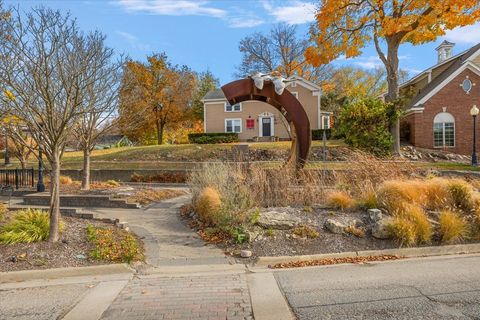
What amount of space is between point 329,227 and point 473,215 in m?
3.03

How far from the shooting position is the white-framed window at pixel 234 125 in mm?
39728

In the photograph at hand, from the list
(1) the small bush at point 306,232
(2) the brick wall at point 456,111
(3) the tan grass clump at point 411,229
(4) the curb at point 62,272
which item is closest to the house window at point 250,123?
(2) the brick wall at point 456,111

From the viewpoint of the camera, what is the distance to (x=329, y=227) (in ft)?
24.1

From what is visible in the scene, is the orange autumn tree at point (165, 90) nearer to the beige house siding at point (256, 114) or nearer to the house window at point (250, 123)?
the beige house siding at point (256, 114)

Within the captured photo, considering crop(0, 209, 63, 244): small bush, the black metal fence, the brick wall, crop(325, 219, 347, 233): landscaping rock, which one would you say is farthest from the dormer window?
crop(0, 209, 63, 244): small bush

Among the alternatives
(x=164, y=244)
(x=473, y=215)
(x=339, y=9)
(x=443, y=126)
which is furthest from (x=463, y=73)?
(x=164, y=244)

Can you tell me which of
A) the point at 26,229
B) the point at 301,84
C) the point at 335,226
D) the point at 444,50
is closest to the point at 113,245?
the point at 26,229

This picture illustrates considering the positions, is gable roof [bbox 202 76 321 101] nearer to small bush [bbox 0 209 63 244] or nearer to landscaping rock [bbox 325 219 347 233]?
landscaping rock [bbox 325 219 347 233]

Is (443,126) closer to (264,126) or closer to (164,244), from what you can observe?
(264,126)

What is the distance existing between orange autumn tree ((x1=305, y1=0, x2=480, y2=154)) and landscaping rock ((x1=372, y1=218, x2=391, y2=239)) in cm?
1740

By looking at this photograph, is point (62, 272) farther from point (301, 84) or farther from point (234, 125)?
point (301, 84)

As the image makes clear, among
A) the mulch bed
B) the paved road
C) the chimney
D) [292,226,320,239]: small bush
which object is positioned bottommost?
the paved road

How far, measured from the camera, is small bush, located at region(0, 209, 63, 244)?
6.52m

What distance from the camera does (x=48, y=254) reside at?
6191 millimetres
